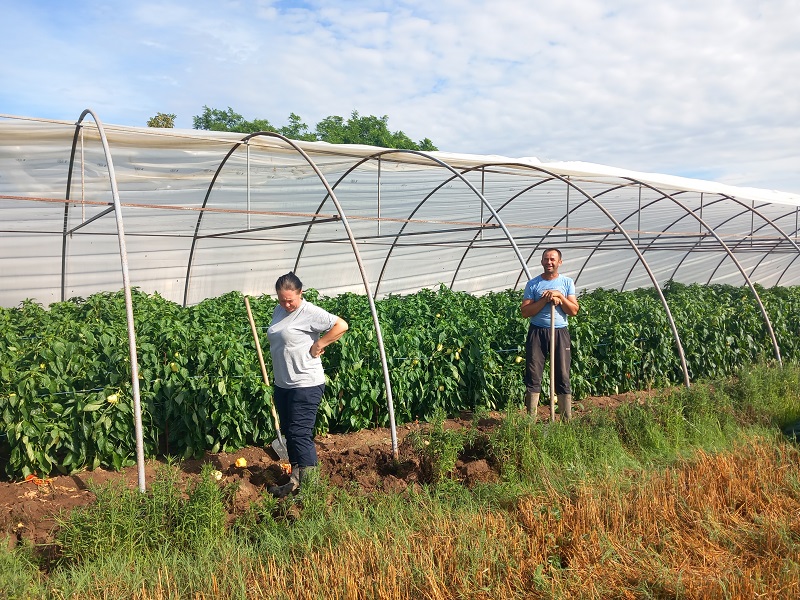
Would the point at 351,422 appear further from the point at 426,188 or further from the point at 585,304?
the point at 426,188

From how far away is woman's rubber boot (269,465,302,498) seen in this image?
492 centimetres

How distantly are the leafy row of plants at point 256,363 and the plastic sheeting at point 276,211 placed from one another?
985 mm

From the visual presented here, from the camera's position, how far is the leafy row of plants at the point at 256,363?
500cm

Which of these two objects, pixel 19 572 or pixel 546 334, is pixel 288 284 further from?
pixel 546 334

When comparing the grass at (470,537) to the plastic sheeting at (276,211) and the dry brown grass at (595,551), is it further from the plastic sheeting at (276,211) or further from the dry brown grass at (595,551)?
the plastic sheeting at (276,211)

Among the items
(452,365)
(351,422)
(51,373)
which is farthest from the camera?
(452,365)

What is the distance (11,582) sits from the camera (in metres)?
3.27

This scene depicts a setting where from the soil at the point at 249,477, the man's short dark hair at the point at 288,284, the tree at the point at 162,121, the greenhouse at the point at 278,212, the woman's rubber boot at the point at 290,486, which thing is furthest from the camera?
the tree at the point at 162,121

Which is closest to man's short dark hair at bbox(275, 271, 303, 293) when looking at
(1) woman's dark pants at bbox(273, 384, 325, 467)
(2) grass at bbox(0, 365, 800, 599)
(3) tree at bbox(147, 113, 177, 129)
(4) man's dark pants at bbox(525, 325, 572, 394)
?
(1) woman's dark pants at bbox(273, 384, 325, 467)

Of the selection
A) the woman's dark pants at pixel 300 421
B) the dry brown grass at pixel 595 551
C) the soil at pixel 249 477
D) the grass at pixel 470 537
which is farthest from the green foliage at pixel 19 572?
the woman's dark pants at pixel 300 421

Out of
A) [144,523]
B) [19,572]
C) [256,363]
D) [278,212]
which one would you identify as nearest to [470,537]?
[144,523]

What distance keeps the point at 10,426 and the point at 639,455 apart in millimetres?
5002

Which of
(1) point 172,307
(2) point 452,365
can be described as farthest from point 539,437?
(1) point 172,307

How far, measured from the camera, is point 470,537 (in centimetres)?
390
